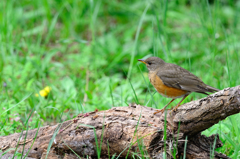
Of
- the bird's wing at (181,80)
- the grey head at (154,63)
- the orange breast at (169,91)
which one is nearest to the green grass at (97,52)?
the grey head at (154,63)

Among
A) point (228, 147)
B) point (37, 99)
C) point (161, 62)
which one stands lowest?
point (37, 99)

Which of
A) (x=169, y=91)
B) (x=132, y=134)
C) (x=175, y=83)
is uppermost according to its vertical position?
(x=175, y=83)

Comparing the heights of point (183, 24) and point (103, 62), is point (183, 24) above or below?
above

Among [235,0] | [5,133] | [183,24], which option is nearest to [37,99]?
[5,133]

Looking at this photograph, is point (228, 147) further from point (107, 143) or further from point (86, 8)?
point (86, 8)

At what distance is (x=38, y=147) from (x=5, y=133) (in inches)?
27.0

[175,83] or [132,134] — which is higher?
[175,83]

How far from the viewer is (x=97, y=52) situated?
22.9 feet

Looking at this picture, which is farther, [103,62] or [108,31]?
[108,31]

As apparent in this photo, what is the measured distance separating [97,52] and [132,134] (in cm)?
396

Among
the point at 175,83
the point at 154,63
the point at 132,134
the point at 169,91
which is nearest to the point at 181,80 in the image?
the point at 175,83

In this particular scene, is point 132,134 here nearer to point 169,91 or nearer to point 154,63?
point 169,91

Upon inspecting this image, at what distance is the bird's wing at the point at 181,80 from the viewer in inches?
158

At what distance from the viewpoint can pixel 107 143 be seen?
3344mm
